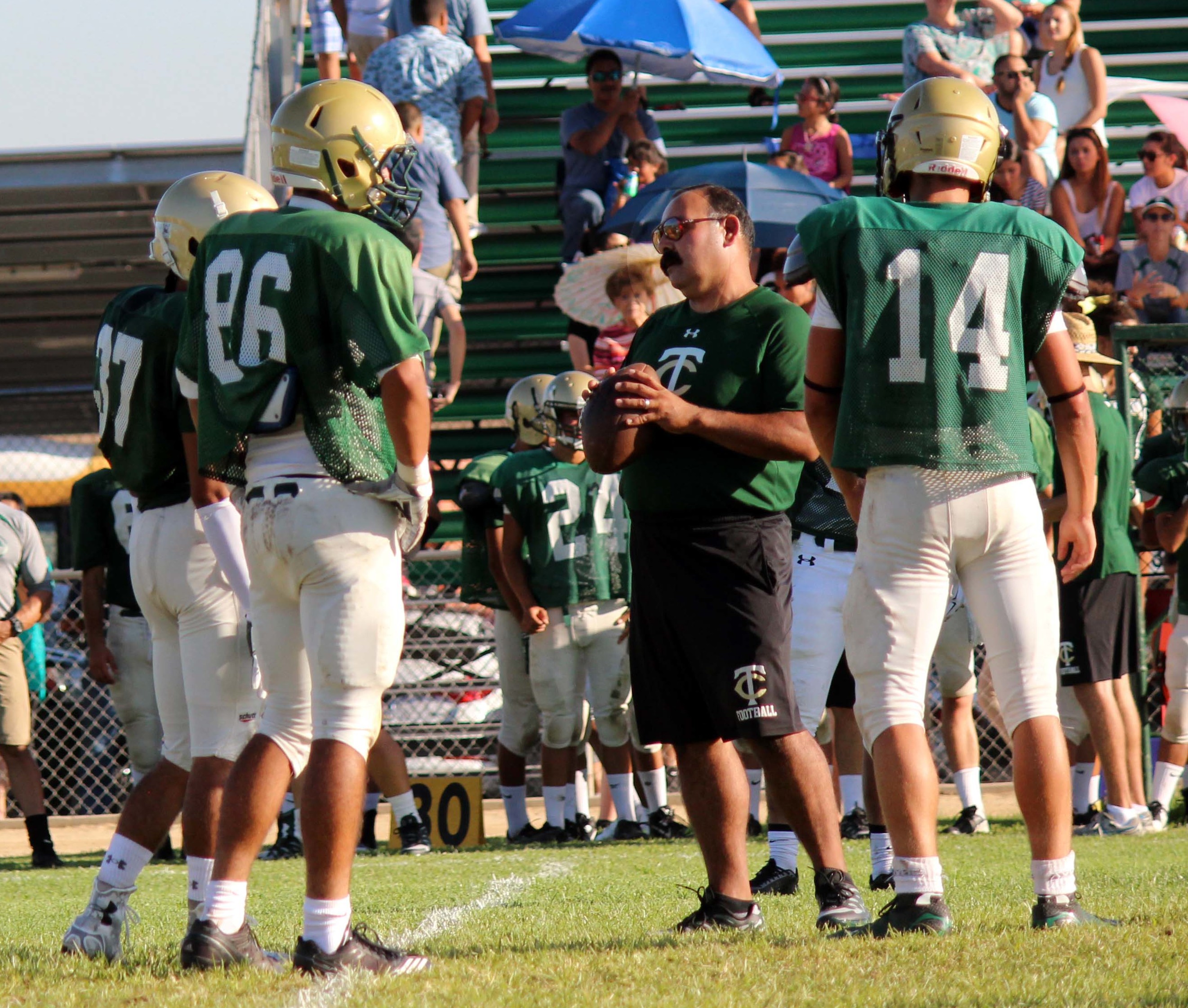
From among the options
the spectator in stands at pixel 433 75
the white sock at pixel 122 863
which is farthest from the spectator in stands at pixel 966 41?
the white sock at pixel 122 863

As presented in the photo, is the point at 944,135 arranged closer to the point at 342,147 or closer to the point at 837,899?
the point at 342,147

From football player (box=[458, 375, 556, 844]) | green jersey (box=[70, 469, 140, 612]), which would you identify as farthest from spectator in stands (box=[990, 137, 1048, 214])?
green jersey (box=[70, 469, 140, 612])

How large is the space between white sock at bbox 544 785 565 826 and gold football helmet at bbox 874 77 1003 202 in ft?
17.1

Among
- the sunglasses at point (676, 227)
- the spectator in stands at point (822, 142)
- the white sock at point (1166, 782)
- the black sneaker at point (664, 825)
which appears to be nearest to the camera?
the sunglasses at point (676, 227)

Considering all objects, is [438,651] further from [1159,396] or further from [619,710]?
[1159,396]

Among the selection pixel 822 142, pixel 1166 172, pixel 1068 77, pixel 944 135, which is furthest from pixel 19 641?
pixel 1068 77

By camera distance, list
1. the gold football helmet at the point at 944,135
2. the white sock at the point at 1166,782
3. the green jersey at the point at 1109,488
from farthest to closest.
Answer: the white sock at the point at 1166,782 → the green jersey at the point at 1109,488 → the gold football helmet at the point at 944,135

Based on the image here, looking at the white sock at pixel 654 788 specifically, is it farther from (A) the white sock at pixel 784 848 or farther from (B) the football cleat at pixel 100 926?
(B) the football cleat at pixel 100 926

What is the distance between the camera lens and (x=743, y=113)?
49.9ft

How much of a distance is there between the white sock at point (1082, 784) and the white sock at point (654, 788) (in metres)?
2.12

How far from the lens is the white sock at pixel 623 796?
8.38 m

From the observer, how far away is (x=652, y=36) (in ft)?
40.4

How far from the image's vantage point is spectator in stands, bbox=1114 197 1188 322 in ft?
37.3

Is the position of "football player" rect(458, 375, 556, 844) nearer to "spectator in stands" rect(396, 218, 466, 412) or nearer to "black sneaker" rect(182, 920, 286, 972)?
"spectator in stands" rect(396, 218, 466, 412)
